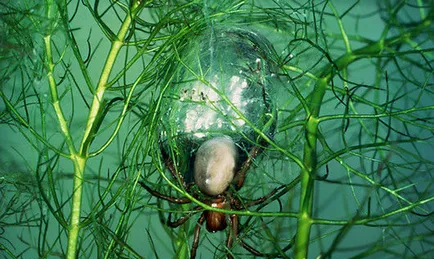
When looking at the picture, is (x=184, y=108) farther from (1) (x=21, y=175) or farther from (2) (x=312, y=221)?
(1) (x=21, y=175)

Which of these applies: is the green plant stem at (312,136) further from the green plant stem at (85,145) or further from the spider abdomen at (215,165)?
the green plant stem at (85,145)

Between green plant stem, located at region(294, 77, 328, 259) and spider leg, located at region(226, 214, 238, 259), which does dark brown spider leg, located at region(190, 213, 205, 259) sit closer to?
spider leg, located at region(226, 214, 238, 259)

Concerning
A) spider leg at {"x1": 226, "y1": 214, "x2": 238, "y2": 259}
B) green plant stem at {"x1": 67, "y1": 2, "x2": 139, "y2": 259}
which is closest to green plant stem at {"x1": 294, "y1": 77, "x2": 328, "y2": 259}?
spider leg at {"x1": 226, "y1": 214, "x2": 238, "y2": 259}

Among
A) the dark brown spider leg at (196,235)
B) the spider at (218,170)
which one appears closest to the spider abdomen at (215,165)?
the spider at (218,170)

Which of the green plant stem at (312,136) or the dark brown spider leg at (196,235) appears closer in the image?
the green plant stem at (312,136)

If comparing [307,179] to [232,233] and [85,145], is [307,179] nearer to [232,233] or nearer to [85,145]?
[232,233]

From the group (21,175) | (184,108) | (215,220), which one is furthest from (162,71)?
(21,175)
